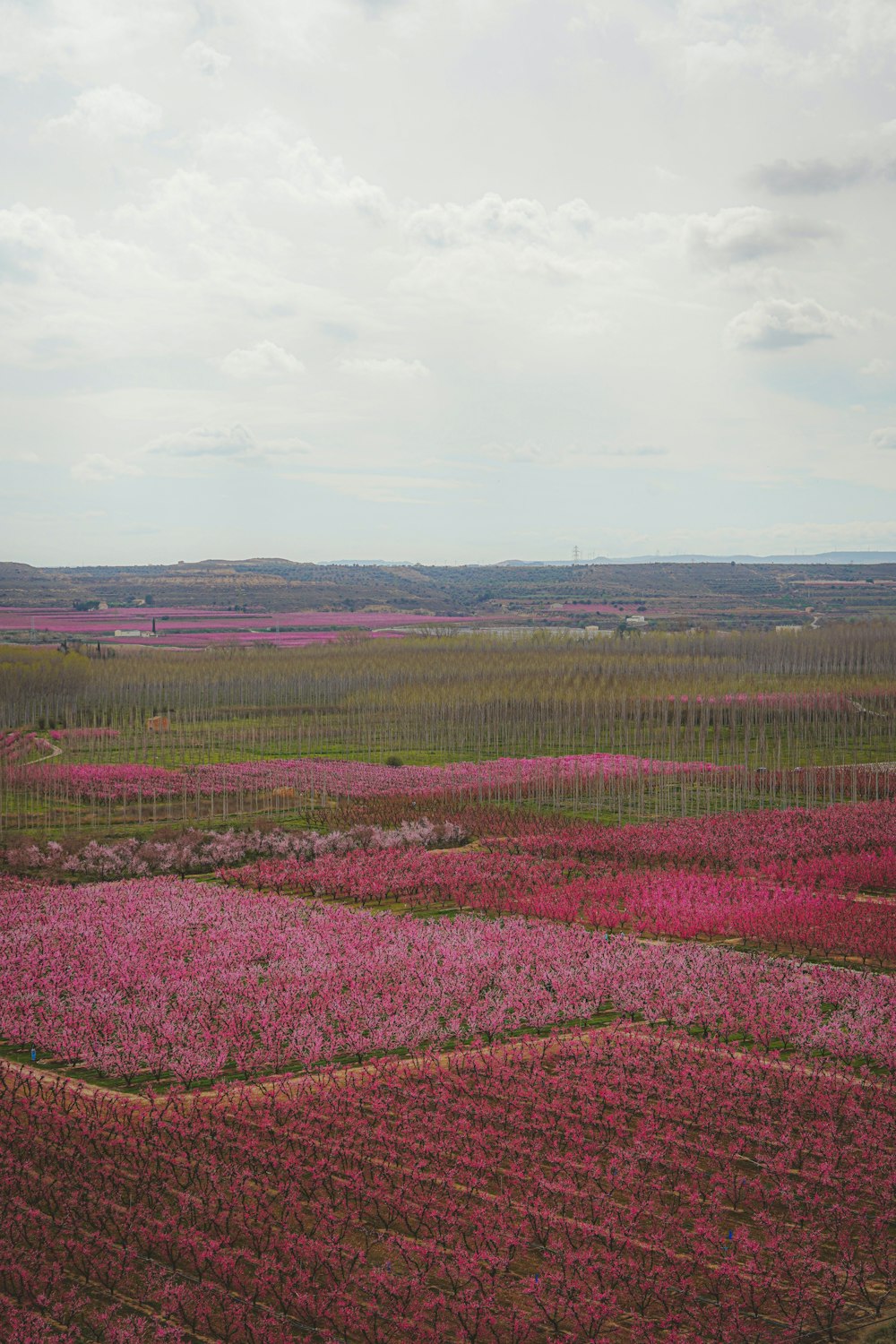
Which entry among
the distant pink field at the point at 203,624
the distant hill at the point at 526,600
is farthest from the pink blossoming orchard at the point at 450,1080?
the distant hill at the point at 526,600

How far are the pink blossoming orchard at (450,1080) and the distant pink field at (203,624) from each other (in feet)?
223

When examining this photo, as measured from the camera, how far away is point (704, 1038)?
40.7ft

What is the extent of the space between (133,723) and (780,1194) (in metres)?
46.2

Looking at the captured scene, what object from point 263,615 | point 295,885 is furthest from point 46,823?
point 263,615

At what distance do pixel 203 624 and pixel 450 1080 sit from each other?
112 meters

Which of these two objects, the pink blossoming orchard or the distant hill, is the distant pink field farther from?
the pink blossoming orchard

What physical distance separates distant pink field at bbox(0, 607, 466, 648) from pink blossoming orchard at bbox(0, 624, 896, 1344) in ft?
223

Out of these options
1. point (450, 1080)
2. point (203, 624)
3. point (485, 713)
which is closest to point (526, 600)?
point (203, 624)

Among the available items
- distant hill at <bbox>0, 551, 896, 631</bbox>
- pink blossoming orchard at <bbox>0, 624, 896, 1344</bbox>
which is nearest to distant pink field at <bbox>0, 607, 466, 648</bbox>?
distant hill at <bbox>0, 551, 896, 631</bbox>

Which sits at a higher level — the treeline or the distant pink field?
the distant pink field

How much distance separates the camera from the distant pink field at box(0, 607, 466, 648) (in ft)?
320

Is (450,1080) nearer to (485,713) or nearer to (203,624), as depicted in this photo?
(485,713)

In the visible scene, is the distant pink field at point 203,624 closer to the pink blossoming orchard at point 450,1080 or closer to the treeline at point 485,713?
the treeline at point 485,713

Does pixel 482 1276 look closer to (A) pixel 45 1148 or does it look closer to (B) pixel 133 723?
(A) pixel 45 1148
